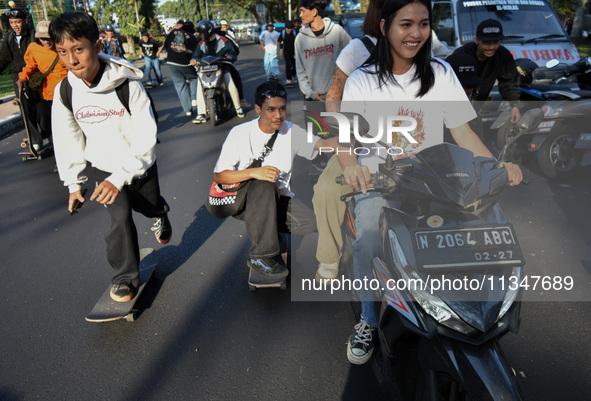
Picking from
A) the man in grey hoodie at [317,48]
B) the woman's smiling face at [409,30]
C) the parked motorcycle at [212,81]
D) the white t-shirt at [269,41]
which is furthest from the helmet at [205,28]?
the woman's smiling face at [409,30]

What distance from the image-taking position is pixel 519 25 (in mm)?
7008

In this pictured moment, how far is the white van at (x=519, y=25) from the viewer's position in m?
6.79

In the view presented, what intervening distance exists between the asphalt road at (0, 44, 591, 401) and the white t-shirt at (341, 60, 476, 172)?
1.33 m

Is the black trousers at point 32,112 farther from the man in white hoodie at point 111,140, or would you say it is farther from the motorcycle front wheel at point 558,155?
the motorcycle front wheel at point 558,155

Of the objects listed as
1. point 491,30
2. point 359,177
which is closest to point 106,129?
point 359,177

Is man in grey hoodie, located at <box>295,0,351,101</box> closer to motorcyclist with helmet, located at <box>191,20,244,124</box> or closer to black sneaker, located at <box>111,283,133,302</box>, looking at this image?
motorcyclist with helmet, located at <box>191,20,244,124</box>

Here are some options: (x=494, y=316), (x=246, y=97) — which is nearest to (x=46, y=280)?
(x=494, y=316)

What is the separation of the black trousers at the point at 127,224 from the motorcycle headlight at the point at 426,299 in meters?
1.92

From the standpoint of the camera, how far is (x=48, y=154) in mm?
7234

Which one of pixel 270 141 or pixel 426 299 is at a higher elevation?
pixel 270 141

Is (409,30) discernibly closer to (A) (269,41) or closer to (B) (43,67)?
(B) (43,67)

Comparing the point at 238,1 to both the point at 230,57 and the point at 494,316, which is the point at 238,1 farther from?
the point at 494,316

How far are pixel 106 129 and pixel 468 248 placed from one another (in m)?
2.40

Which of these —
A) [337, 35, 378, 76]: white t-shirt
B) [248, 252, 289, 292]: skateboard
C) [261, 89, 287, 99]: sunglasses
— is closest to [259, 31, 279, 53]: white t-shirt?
[337, 35, 378, 76]: white t-shirt
